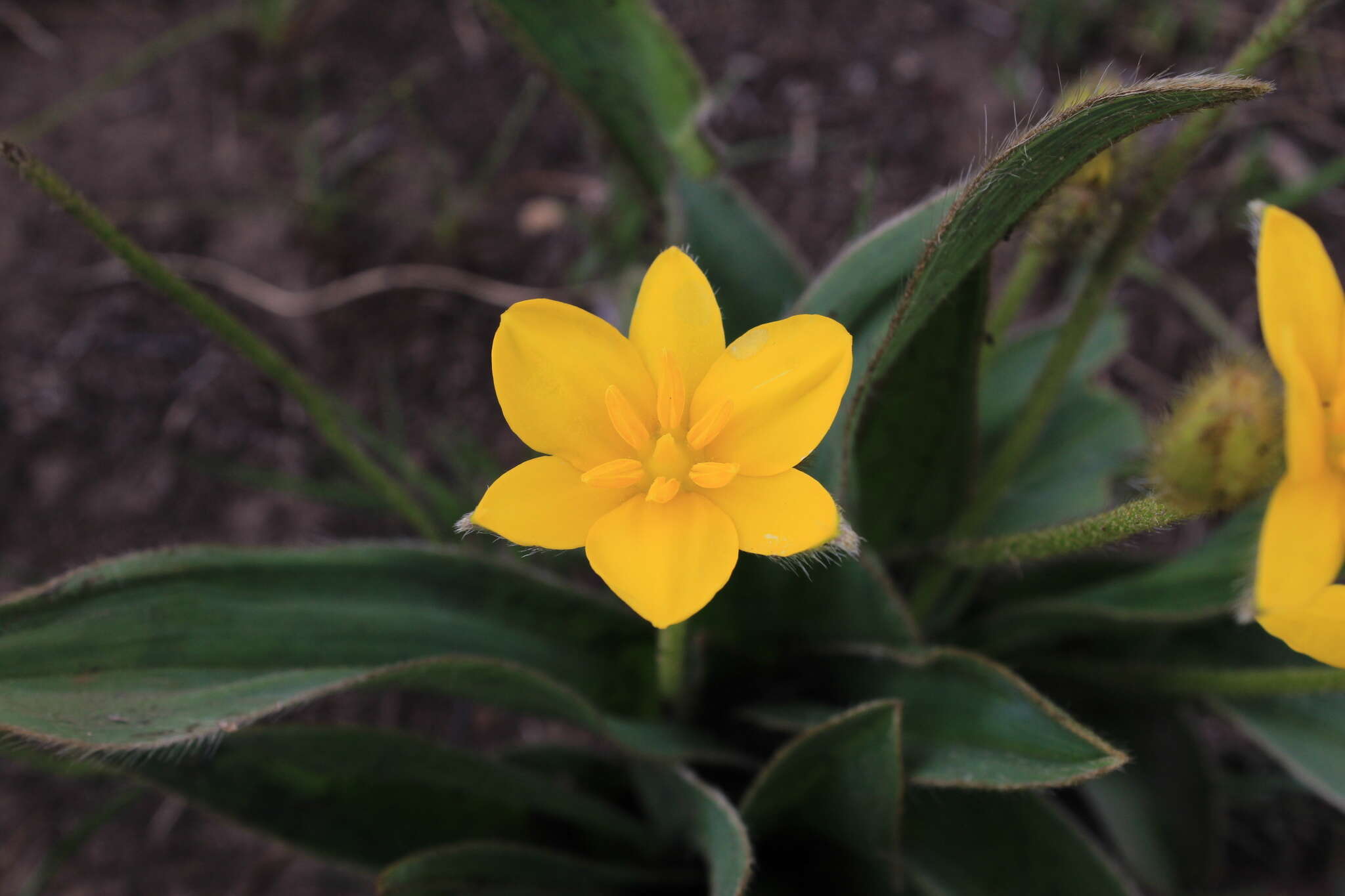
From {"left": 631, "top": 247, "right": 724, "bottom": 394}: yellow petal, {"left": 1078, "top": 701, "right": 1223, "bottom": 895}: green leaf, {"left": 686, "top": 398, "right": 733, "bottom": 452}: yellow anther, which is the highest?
{"left": 631, "top": 247, "right": 724, "bottom": 394}: yellow petal

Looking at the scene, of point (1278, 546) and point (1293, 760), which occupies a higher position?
point (1278, 546)

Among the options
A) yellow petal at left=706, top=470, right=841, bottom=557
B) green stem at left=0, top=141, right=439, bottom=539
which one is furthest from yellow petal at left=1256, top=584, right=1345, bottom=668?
green stem at left=0, top=141, right=439, bottom=539

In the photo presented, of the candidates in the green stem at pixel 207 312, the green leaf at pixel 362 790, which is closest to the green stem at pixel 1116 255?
the green leaf at pixel 362 790

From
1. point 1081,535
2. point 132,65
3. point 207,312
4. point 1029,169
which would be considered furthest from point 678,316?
point 132,65

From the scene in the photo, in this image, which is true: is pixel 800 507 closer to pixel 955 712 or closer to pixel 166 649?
pixel 955 712

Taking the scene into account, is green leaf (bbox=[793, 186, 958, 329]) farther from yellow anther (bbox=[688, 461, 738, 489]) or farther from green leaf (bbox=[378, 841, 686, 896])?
green leaf (bbox=[378, 841, 686, 896])

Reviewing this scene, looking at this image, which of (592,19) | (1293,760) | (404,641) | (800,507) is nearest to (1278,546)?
(800,507)

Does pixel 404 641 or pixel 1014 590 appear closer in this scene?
pixel 404 641
